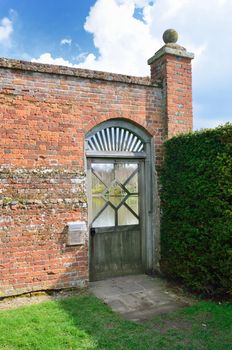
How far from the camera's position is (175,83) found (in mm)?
6023

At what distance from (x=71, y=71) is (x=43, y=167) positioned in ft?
5.64

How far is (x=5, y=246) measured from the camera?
4703 millimetres

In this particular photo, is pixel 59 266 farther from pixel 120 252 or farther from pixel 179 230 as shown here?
pixel 179 230

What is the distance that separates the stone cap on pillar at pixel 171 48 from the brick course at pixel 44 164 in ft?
3.56

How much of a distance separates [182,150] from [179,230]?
1.40 m

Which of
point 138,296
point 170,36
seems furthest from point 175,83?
point 138,296

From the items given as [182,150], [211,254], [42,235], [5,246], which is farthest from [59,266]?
[182,150]

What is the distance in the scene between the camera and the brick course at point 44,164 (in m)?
4.79


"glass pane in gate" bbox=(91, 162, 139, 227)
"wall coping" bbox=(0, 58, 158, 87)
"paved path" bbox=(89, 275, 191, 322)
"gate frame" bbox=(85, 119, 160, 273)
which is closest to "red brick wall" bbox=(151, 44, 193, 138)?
"wall coping" bbox=(0, 58, 158, 87)

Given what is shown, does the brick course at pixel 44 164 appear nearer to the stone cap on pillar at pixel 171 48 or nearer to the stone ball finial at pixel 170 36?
the stone cap on pillar at pixel 171 48

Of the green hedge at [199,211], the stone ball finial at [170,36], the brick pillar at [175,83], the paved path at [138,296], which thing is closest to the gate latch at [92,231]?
the paved path at [138,296]

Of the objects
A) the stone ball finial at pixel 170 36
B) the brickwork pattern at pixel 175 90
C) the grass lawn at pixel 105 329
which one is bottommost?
the grass lawn at pixel 105 329

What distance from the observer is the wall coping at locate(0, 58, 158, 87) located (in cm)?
489

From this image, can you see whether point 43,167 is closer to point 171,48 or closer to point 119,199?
point 119,199
